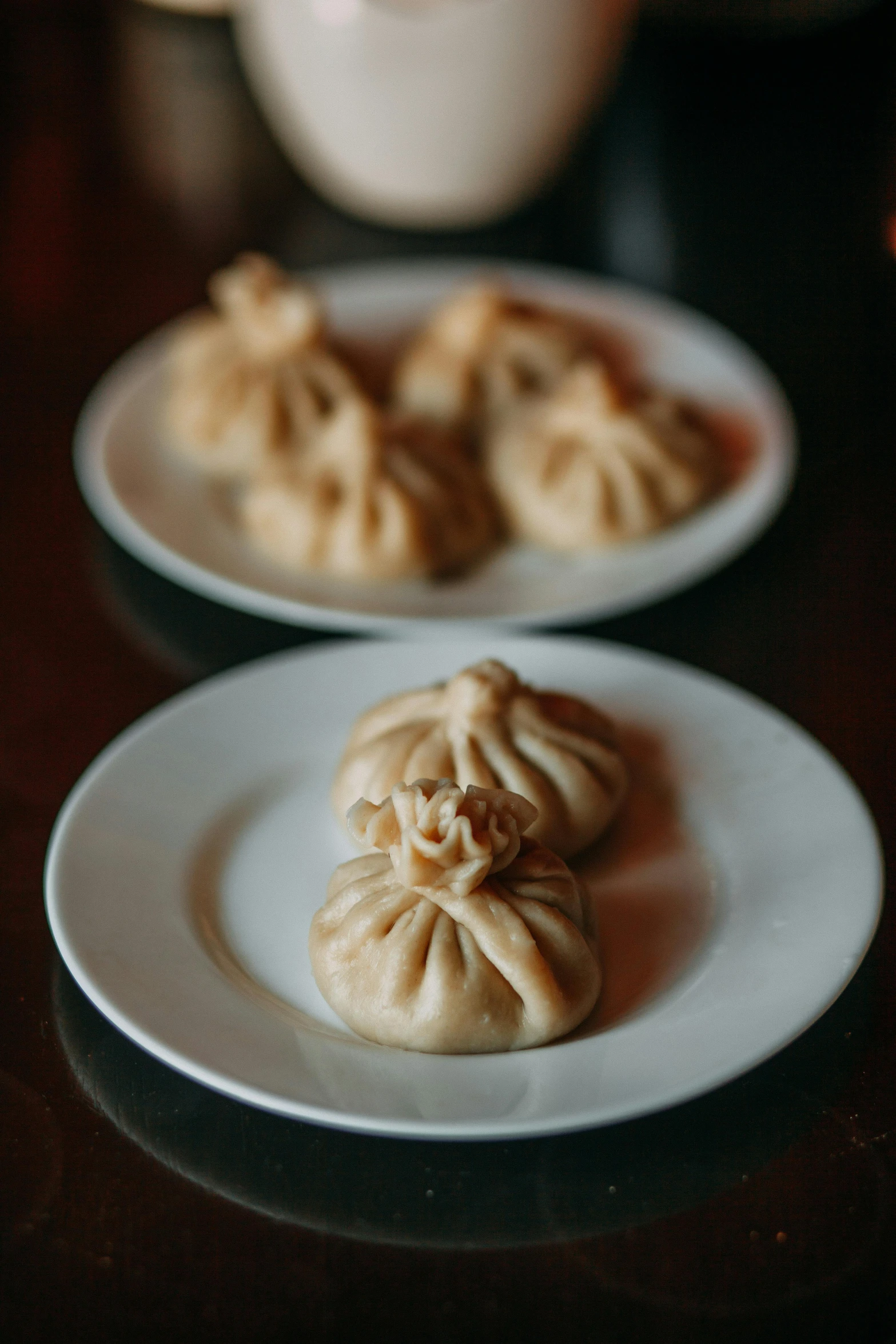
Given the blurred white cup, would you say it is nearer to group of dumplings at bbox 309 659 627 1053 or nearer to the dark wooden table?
the dark wooden table

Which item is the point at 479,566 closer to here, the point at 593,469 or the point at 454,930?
the point at 593,469

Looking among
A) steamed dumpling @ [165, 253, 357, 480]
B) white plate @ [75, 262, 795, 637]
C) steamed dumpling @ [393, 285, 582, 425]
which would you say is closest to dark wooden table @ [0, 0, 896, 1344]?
white plate @ [75, 262, 795, 637]

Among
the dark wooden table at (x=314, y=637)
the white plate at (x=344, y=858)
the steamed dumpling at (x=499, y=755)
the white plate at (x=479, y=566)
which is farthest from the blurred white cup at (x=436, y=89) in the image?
the steamed dumpling at (x=499, y=755)

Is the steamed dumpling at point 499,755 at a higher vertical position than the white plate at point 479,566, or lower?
higher

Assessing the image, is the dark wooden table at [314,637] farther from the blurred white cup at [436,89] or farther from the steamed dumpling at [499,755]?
the steamed dumpling at [499,755]

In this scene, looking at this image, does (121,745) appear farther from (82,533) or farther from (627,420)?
(627,420)
